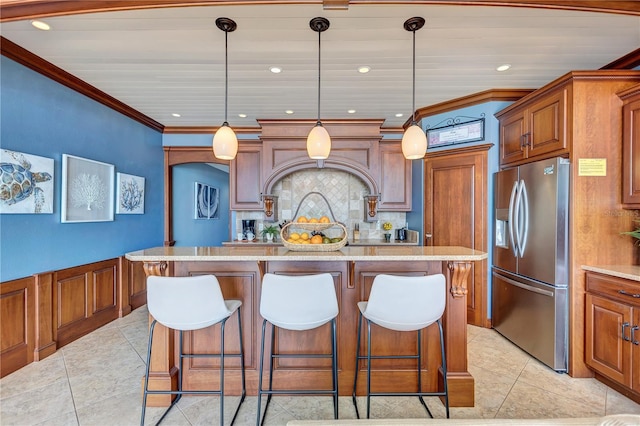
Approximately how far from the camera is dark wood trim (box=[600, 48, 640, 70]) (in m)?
2.52

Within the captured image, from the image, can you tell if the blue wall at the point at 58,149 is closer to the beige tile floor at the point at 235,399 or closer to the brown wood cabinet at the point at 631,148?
the beige tile floor at the point at 235,399

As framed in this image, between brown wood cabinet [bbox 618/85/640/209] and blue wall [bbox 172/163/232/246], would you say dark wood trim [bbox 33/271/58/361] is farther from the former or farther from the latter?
brown wood cabinet [bbox 618/85/640/209]

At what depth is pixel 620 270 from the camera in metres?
2.18

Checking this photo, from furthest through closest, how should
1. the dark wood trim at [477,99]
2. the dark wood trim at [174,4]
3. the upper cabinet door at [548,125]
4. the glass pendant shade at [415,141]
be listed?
the dark wood trim at [477,99]
the upper cabinet door at [548,125]
the glass pendant shade at [415,141]
the dark wood trim at [174,4]

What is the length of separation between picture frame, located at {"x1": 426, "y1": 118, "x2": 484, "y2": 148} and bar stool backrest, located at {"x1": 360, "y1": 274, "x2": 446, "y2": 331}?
2.43 metres

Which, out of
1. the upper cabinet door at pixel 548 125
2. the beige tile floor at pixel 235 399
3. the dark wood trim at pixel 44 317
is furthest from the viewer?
the dark wood trim at pixel 44 317

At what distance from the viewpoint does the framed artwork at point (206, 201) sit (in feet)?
19.3

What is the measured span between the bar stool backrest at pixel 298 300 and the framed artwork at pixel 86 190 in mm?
2513

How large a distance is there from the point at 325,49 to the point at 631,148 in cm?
249

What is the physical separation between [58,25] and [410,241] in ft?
14.1

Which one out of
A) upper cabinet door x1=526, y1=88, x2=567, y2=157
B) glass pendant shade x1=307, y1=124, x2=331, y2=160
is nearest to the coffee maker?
glass pendant shade x1=307, y1=124, x2=331, y2=160

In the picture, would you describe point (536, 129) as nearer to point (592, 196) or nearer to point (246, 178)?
point (592, 196)

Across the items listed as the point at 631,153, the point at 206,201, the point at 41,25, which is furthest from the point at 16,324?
the point at 631,153

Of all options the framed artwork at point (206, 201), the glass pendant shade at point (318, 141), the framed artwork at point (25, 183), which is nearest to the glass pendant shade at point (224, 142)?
the glass pendant shade at point (318, 141)
